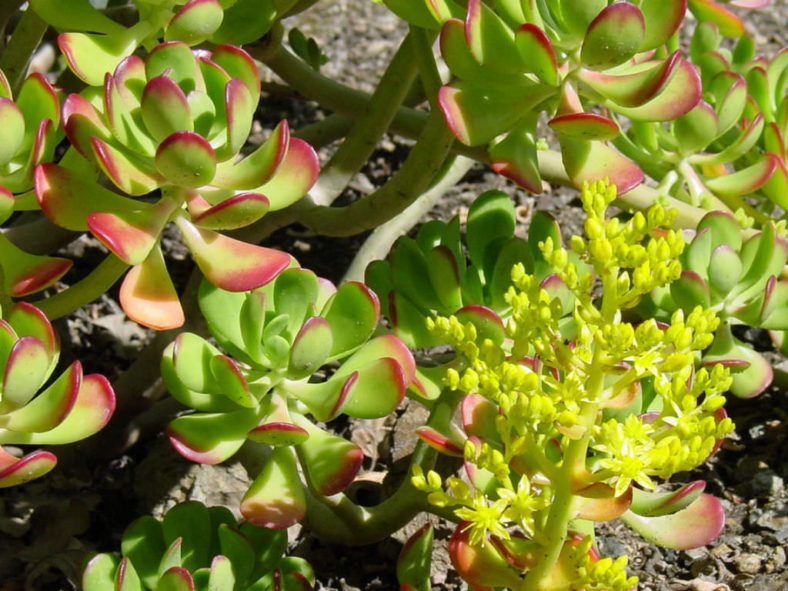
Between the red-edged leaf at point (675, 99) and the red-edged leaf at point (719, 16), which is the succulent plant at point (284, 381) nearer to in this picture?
the red-edged leaf at point (675, 99)

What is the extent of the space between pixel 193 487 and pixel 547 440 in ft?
2.24

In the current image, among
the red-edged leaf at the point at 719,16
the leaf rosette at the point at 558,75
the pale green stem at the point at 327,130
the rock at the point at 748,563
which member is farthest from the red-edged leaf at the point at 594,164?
the pale green stem at the point at 327,130

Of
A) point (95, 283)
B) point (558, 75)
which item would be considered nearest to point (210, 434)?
point (95, 283)

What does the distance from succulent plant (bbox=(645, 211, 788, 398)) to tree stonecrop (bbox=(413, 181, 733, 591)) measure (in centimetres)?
30

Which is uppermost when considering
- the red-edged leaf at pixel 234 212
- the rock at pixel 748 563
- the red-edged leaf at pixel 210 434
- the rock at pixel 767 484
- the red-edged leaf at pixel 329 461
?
the red-edged leaf at pixel 234 212

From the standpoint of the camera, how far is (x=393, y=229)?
170 centimetres

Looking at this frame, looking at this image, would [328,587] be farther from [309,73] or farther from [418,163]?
[309,73]

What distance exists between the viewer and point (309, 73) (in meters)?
1.55

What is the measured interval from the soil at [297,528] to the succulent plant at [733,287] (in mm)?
245

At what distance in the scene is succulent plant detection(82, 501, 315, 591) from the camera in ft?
3.32

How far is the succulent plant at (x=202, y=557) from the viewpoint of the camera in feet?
3.32

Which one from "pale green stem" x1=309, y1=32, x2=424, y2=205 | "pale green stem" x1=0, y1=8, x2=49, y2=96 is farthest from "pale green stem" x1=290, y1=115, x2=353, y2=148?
"pale green stem" x1=0, y1=8, x2=49, y2=96

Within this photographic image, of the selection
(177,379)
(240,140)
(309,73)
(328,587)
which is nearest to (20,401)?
(177,379)

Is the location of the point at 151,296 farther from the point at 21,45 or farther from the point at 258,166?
the point at 21,45
